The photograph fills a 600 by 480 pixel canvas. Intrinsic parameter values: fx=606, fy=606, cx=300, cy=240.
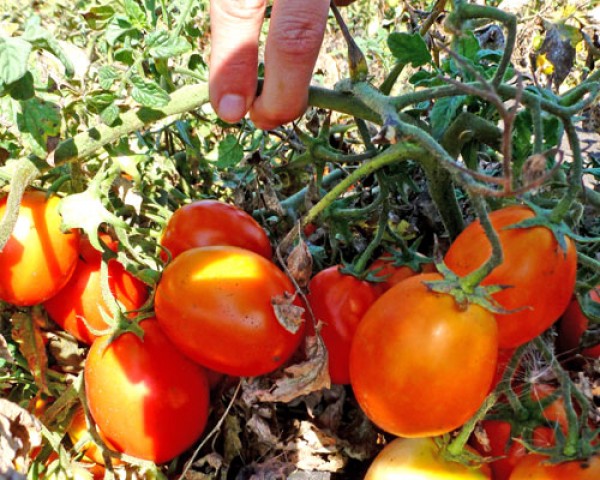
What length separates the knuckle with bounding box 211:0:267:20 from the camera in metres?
1.06

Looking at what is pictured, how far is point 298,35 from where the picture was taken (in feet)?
3.39

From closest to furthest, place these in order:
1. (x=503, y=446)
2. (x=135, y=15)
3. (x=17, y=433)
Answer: (x=17, y=433) → (x=503, y=446) → (x=135, y=15)

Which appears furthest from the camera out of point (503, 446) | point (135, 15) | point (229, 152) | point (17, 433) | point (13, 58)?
point (229, 152)

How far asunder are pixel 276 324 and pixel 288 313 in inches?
1.0

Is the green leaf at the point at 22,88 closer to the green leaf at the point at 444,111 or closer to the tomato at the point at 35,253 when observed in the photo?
the tomato at the point at 35,253

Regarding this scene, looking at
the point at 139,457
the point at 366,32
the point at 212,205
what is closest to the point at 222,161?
the point at 212,205

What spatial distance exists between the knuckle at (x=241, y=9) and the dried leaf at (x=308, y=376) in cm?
57

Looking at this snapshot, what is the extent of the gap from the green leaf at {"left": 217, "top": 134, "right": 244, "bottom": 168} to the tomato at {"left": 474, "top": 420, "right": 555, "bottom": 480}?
2.26 ft

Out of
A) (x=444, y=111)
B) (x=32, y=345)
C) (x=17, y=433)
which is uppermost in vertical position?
(x=444, y=111)

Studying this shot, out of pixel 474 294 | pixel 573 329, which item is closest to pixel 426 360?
pixel 474 294

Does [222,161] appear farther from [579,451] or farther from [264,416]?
[579,451]

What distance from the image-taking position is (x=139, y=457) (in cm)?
104

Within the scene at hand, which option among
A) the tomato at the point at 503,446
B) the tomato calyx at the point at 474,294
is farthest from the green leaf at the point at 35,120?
the tomato at the point at 503,446

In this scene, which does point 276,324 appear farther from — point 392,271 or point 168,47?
point 168,47
